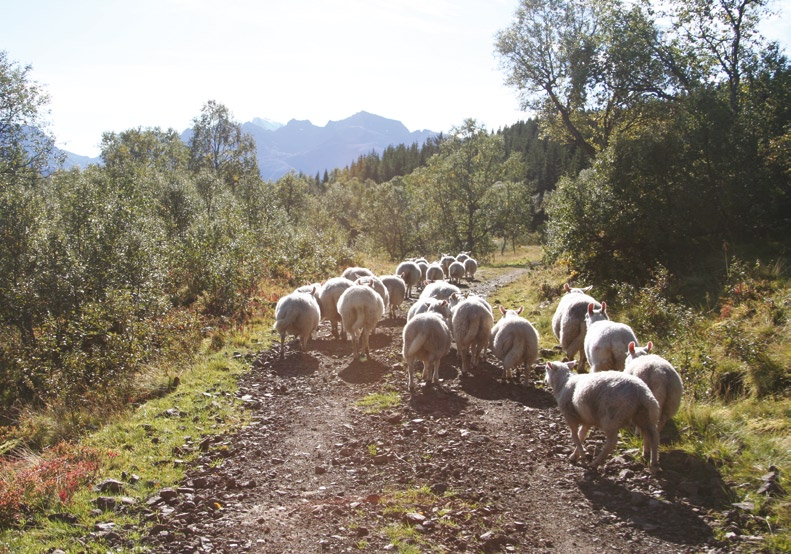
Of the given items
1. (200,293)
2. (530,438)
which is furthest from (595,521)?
(200,293)

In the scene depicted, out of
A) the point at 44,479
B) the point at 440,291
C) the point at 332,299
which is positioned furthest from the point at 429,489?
the point at 440,291

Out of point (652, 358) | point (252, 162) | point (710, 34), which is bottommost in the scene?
point (652, 358)

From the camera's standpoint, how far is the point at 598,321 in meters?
10.5

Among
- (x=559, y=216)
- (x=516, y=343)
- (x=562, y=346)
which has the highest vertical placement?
(x=559, y=216)

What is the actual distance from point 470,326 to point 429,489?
18.2 ft

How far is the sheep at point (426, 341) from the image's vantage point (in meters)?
11.1

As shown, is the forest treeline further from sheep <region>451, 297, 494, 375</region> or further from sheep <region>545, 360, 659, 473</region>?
sheep <region>545, 360, 659, 473</region>

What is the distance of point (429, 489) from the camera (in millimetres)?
Result: 6934

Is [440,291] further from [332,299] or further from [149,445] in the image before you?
[149,445]

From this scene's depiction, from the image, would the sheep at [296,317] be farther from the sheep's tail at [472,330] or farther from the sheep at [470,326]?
the sheep's tail at [472,330]

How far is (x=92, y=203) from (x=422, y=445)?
17.6 metres

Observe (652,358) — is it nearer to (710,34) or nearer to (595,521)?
(595,521)

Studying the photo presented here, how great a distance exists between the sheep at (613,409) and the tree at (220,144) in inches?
2606

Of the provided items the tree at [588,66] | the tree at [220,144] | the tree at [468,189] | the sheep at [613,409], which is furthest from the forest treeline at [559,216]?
the tree at [220,144]
